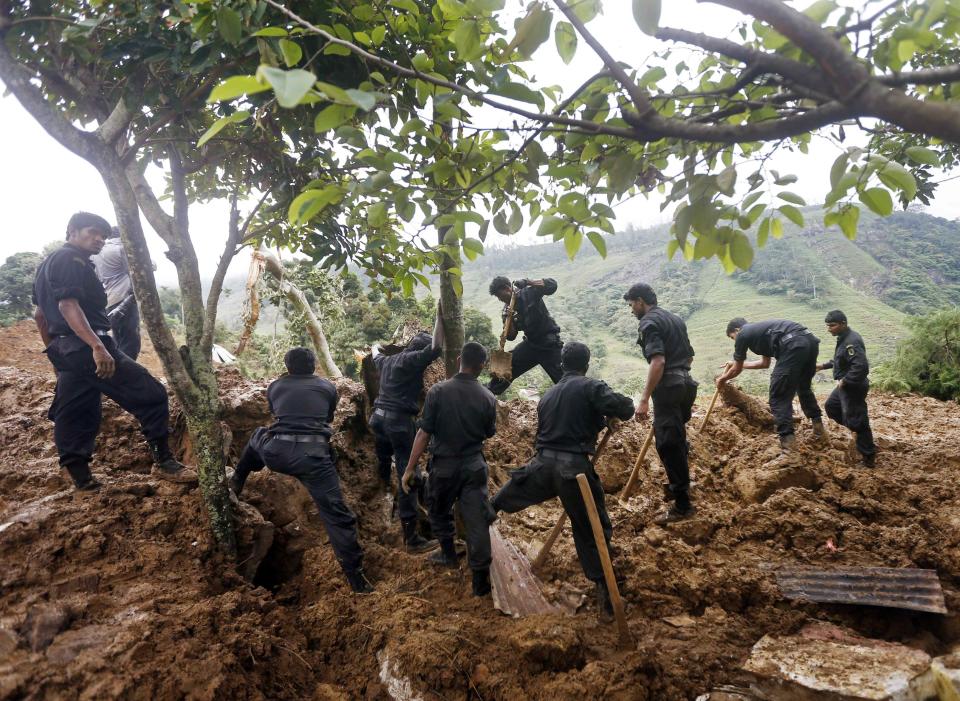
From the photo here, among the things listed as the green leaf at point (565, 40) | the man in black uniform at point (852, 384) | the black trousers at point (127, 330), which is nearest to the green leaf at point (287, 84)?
the green leaf at point (565, 40)

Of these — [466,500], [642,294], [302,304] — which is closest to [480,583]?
[466,500]

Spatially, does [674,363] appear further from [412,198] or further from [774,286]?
[774,286]

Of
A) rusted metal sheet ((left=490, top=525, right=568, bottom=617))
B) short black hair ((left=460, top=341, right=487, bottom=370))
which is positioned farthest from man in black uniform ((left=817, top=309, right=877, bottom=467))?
Result: short black hair ((left=460, top=341, right=487, bottom=370))

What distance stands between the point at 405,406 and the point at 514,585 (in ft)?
5.62

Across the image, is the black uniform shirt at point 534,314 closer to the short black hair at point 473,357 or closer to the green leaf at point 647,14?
the short black hair at point 473,357

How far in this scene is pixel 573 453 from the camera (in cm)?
313

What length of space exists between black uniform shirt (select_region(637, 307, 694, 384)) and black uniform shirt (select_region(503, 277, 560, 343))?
3.42 ft

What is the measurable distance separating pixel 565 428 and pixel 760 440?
11.9 ft

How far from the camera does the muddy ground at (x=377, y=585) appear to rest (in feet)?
7.01

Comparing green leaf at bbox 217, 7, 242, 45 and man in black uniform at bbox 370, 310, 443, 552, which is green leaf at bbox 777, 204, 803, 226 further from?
man in black uniform at bbox 370, 310, 443, 552

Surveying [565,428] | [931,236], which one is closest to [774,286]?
[931,236]

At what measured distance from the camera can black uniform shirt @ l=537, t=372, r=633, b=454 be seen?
312 cm

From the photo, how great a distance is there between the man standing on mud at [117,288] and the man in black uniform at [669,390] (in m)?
4.40

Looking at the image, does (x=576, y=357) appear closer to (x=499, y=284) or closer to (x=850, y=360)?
(x=499, y=284)
